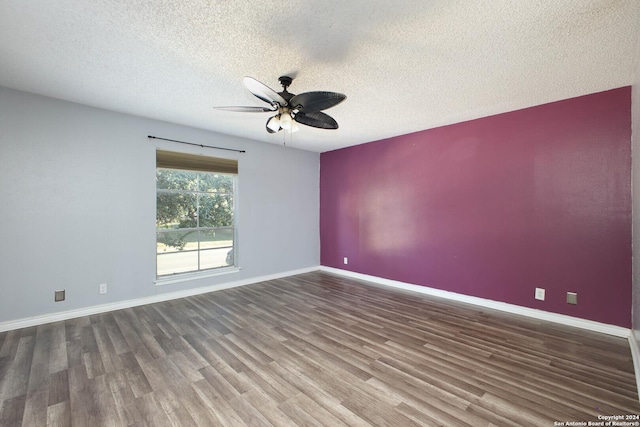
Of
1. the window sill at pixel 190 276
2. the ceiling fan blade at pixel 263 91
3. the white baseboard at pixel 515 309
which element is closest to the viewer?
the ceiling fan blade at pixel 263 91

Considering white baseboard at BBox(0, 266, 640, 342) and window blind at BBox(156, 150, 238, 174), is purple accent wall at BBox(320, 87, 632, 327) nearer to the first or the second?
white baseboard at BBox(0, 266, 640, 342)

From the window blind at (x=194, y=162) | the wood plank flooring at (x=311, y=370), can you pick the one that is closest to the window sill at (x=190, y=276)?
the wood plank flooring at (x=311, y=370)

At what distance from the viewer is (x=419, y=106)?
3.27m

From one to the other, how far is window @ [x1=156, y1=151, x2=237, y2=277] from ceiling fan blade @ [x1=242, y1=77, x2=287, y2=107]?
2450mm

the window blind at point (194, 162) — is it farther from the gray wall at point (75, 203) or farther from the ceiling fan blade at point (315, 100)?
the ceiling fan blade at point (315, 100)

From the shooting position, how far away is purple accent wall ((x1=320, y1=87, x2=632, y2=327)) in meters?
2.80

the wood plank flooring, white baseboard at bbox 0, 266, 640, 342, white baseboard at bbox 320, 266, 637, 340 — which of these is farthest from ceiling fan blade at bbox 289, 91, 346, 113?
white baseboard at bbox 320, 266, 637, 340

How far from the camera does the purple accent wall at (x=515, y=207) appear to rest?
280 cm

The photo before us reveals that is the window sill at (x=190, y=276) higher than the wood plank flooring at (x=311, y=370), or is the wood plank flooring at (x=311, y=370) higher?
the window sill at (x=190, y=276)

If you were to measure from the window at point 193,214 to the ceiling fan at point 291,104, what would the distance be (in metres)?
2.06

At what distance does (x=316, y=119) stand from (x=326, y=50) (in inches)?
23.0

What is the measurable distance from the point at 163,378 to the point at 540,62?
4045mm

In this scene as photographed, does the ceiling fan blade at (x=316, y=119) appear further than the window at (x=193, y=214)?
No

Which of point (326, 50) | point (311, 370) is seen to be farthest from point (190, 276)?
point (326, 50)
